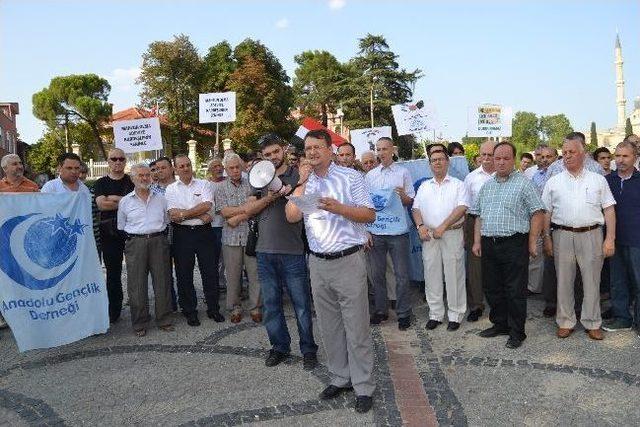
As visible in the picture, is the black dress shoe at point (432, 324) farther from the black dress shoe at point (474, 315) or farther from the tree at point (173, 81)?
the tree at point (173, 81)

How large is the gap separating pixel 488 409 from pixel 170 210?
3.80 metres

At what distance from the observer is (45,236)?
5.24 metres

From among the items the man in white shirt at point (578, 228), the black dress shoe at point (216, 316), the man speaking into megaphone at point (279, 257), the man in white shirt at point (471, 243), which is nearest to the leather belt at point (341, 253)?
the man speaking into megaphone at point (279, 257)

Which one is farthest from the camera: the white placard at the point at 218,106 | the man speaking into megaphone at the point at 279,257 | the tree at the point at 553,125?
the tree at the point at 553,125

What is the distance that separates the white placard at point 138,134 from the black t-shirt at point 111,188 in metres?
1.95

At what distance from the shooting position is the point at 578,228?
16.4ft

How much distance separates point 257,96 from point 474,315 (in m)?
37.5

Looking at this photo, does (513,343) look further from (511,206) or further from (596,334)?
(511,206)

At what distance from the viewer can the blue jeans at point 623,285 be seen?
5.17 m

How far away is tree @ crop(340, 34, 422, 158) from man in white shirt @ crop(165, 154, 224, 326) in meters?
43.1

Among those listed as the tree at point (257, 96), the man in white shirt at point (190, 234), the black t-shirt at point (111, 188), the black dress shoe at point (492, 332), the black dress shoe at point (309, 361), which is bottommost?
the black dress shoe at point (492, 332)

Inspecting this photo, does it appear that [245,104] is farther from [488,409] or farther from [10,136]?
[488,409]

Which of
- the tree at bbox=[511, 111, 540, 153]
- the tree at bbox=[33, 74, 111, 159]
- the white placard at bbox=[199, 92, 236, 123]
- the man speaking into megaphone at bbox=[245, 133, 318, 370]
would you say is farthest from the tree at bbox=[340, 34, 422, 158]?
the tree at bbox=[511, 111, 540, 153]

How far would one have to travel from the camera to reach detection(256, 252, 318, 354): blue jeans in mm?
4527
